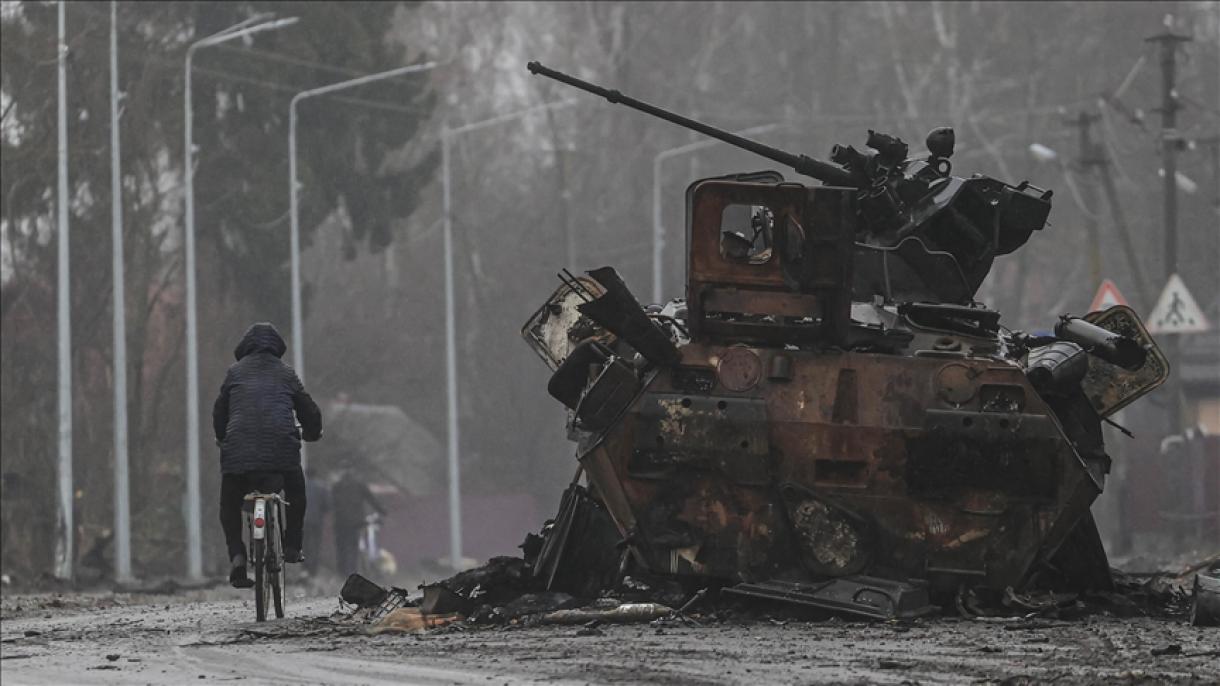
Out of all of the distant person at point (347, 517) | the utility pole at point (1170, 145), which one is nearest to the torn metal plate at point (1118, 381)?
the distant person at point (347, 517)

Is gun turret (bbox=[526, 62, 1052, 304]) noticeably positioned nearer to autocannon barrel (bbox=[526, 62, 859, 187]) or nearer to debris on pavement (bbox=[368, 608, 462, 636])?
autocannon barrel (bbox=[526, 62, 859, 187])

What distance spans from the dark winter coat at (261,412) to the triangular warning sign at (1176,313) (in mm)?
18298

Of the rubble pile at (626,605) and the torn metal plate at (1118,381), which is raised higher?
the torn metal plate at (1118,381)

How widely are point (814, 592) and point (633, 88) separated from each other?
50258 mm

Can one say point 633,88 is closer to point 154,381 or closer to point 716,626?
point 154,381

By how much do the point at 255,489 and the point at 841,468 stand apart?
323 cm

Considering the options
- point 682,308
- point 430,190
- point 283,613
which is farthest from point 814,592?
point 430,190

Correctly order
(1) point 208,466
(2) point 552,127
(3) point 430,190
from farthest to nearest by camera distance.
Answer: (3) point 430,190 < (2) point 552,127 < (1) point 208,466

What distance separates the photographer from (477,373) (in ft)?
203

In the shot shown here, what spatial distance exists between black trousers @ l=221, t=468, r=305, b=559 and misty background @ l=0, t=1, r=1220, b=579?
2329 centimetres

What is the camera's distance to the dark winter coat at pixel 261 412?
16062 mm

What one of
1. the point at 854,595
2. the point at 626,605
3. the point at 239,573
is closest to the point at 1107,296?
the point at 239,573

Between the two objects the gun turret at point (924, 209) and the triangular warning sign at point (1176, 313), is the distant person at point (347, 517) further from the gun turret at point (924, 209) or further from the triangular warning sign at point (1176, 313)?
the gun turret at point (924, 209)

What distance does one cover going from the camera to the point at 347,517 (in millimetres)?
36188
